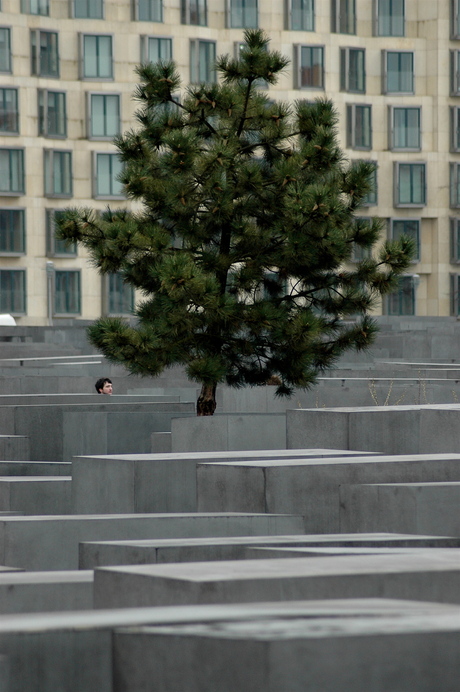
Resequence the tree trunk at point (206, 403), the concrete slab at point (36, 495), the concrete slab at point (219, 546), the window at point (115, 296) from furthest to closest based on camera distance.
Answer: the window at point (115, 296), the tree trunk at point (206, 403), the concrete slab at point (36, 495), the concrete slab at point (219, 546)

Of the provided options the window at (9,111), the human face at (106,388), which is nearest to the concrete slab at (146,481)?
the human face at (106,388)

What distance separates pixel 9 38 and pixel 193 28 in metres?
7.38

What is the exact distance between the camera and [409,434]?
33.7 ft

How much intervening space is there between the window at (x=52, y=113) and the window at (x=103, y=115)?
1.06 m

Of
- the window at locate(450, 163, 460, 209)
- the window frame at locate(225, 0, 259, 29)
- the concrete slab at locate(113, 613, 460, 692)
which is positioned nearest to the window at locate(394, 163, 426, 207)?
the window at locate(450, 163, 460, 209)

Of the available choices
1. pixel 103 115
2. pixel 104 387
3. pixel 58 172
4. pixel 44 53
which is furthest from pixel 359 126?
pixel 104 387

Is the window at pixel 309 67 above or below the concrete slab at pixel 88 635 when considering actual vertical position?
above

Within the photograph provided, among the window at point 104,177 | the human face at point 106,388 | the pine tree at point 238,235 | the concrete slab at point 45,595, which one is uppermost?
the window at point 104,177

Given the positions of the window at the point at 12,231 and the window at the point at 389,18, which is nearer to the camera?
the window at the point at 12,231

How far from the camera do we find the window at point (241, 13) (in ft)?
182

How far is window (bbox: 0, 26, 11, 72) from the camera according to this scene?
52.6m

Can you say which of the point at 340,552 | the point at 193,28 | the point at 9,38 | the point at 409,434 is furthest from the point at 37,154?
the point at 340,552

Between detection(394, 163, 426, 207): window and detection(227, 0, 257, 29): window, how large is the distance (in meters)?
8.55

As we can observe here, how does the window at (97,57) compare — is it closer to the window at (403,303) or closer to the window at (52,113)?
the window at (52,113)
